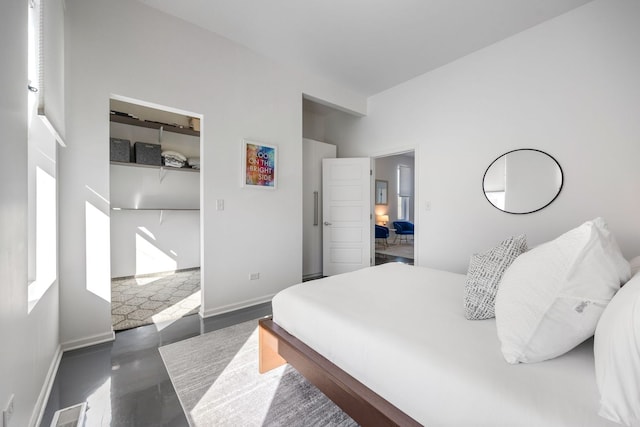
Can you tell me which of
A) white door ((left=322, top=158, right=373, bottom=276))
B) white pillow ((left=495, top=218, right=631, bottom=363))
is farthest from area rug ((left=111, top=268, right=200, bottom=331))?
white pillow ((left=495, top=218, right=631, bottom=363))

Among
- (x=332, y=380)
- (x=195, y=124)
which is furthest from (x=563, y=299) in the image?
(x=195, y=124)

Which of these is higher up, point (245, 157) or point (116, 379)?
point (245, 157)

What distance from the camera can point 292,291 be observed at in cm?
178

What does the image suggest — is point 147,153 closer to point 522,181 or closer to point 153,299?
point 153,299


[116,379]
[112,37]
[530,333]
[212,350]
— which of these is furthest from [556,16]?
[116,379]

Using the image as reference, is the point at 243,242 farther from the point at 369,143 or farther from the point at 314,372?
the point at 369,143

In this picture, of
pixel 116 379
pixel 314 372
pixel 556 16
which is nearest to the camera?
pixel 314 372

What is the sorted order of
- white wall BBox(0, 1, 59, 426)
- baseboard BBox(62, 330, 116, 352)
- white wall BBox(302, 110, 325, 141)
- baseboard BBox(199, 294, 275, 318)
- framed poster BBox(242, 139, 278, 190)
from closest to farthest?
white wall BBox(0, 1, 59, 426), baseboard BBox(62, 330, 116, 352), baseboard BBox(199, 294, 275, 318), framed poster BBox(242, 139, 278, 190), white wall BBox(302, 110, 325, 141)

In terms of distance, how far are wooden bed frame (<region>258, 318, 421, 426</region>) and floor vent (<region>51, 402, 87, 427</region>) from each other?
974mm

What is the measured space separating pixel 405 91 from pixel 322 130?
76.2 inches

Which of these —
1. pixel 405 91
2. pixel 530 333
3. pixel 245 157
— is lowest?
pixel 530 333

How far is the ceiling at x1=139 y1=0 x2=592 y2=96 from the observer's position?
246 cm

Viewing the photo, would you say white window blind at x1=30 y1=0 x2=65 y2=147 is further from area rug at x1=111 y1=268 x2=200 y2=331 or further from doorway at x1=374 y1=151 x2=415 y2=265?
doorway at x1=374 y1=151 x2=415 y2=265

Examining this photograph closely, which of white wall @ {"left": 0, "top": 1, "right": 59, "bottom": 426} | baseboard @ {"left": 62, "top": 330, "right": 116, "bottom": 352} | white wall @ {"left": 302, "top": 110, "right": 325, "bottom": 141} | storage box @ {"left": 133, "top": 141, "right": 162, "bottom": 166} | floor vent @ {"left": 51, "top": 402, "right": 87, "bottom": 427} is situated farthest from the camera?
white wall @ {"left": 302, "top": 110, "right": 325, "bottom": 141}
